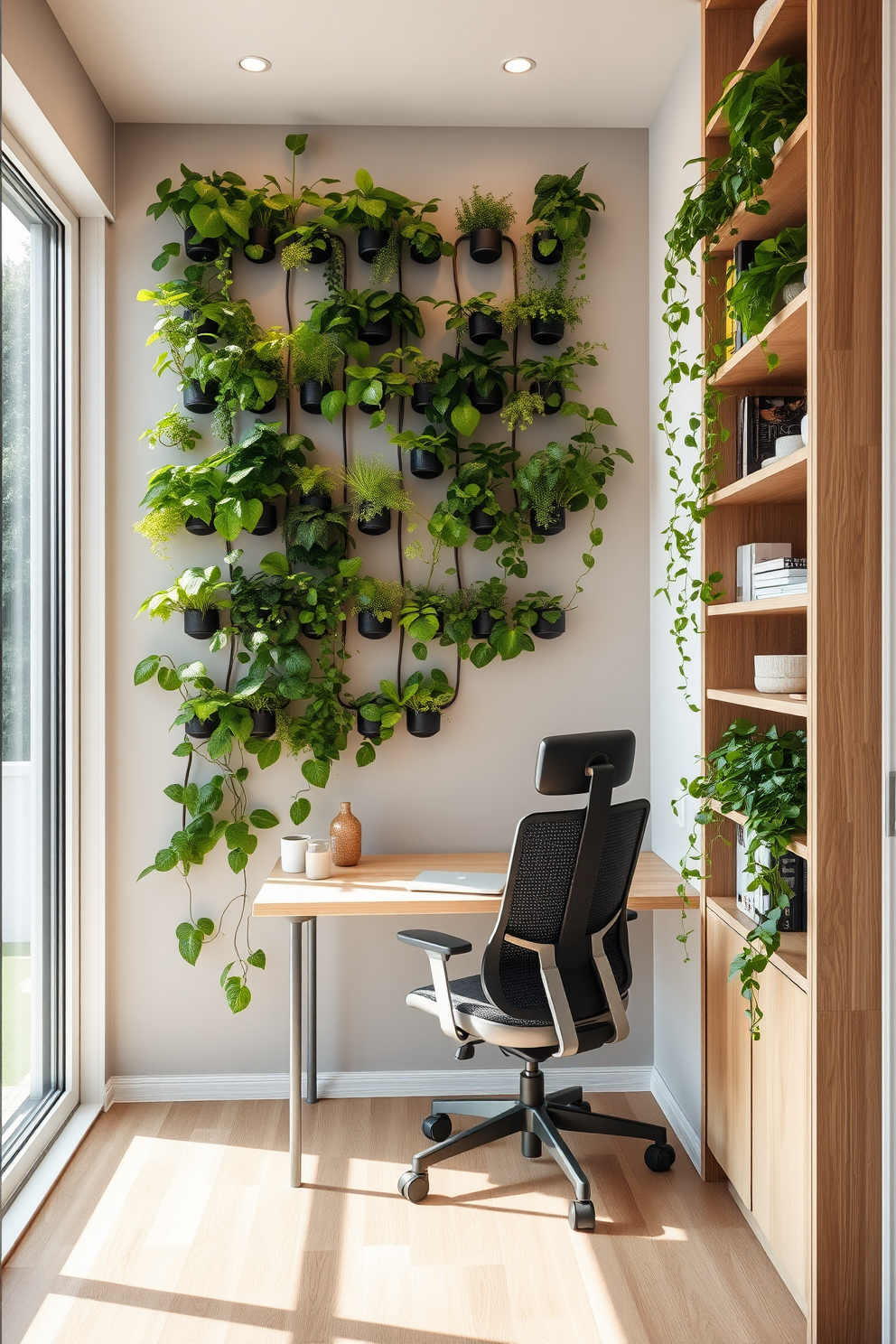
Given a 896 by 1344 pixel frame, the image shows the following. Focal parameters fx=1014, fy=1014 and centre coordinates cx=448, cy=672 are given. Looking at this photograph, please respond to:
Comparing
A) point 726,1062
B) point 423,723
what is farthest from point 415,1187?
point 423,723

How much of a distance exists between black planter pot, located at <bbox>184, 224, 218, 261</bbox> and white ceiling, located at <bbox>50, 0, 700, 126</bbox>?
1.25ft

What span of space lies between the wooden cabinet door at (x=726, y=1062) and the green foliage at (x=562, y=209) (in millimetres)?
2003

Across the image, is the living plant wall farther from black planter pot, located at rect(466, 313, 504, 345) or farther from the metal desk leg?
the metal desk leg

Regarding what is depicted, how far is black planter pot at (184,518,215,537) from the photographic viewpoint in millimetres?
3018

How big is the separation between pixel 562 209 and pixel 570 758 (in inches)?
69.9

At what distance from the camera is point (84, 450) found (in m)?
3.07

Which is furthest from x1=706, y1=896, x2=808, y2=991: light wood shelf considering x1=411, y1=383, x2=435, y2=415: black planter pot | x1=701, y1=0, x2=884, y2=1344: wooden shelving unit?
x1=411, y1=383, x2=435, y2=415: black planter pot

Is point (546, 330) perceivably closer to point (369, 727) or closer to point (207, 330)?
point (207, 330)

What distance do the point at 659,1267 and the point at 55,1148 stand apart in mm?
1628

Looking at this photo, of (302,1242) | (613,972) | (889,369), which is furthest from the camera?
(613,972)

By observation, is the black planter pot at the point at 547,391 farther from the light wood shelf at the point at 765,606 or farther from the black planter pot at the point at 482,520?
the light wood shelf at the point at 765,606

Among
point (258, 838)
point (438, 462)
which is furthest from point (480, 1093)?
point (438, 462)

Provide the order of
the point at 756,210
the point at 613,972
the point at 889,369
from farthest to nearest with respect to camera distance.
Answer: the point at 613,972 → the point at 756,210 → the point at 889,369

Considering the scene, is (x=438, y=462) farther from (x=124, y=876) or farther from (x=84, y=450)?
(x=124, y=876)
